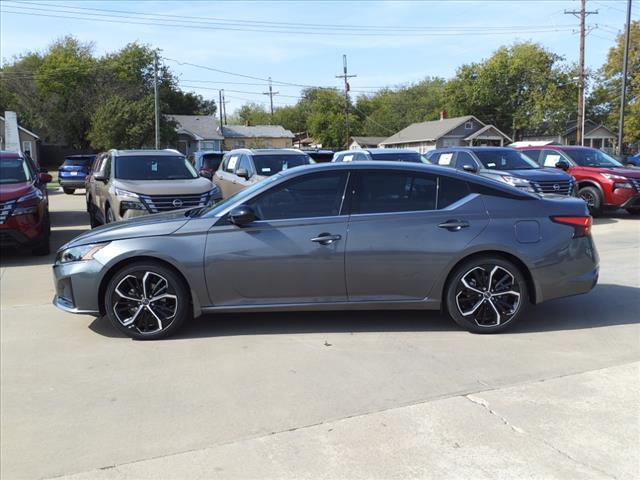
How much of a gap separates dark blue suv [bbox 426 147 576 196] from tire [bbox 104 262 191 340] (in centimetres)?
839

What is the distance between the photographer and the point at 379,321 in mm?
5648

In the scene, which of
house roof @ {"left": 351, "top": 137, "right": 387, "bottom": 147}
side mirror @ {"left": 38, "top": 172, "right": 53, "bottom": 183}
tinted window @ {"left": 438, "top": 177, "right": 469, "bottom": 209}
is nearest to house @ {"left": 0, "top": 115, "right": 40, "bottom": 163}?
house roof @ {"left": 351, "top": 137, "right": 387, "bottom": 147}

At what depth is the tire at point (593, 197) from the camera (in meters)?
13.6

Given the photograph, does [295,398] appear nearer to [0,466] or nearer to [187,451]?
[187,451]

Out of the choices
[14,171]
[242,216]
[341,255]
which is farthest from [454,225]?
[14,171]

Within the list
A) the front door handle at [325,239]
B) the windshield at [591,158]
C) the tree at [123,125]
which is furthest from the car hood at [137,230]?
the tree at [123,125]

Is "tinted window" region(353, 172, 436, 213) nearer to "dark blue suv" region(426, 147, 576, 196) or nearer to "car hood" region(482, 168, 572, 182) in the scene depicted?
"dark blue suv" region(426, 147, 576, 196)

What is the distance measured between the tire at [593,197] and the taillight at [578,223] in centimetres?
924

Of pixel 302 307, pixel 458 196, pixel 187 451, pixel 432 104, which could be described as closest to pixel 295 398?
pixel 187 451

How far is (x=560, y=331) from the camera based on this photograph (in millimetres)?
5324

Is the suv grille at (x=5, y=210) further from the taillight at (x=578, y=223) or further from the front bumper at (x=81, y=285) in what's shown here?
the taillight at (x=578, y=223)

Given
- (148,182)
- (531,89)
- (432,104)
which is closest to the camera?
(148,182)

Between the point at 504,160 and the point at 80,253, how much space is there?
10.8 metres

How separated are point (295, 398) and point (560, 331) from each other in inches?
112
